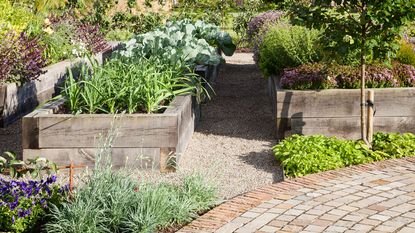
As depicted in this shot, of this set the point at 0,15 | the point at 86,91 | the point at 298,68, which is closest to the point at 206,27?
the point at 0,15

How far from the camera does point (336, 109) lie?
332 inches

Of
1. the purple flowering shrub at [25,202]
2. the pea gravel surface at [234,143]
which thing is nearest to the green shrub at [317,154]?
the pea gravel surface at [234,143]

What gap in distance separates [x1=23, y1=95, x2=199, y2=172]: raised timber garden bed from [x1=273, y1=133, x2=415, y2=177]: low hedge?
110 centimetres

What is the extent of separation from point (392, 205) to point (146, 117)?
2.43m

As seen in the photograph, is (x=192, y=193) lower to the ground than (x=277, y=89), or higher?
lower

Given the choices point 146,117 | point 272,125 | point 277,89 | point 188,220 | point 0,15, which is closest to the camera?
point 188,220

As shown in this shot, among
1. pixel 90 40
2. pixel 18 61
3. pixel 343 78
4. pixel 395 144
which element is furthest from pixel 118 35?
pixel 395 144

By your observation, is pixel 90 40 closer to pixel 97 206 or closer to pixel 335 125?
pixel 335 125

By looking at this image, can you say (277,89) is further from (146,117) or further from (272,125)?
(146,117)

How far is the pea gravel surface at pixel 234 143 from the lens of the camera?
7.15 m

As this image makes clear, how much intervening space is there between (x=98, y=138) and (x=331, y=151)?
2.21 meters

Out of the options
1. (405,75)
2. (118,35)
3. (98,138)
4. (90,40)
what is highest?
(118,35)

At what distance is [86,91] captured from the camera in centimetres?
779

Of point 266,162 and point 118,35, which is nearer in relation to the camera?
point 266,162
